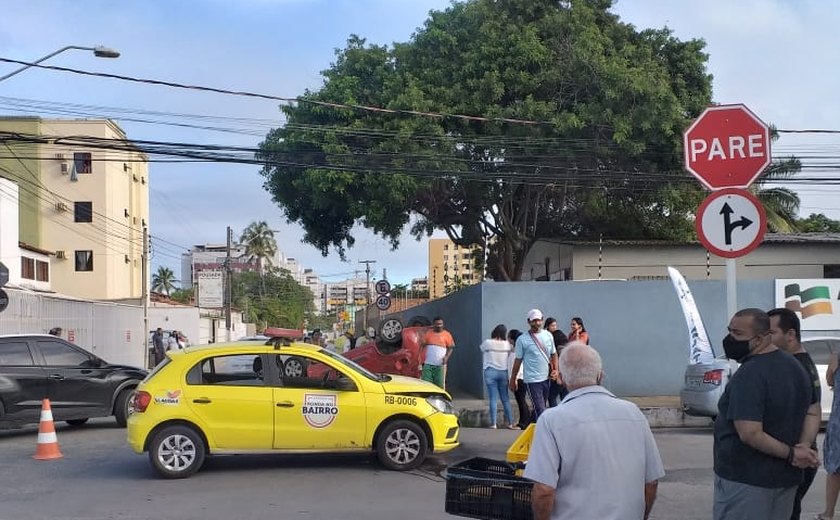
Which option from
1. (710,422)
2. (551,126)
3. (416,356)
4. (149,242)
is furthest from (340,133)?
(149,242)

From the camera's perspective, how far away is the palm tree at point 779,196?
22.5 m

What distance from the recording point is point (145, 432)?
9484mm

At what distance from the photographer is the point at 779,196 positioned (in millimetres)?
32312

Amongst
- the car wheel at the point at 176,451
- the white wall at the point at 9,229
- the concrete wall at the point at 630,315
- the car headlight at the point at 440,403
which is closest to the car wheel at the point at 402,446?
the car headlight at the point at 440,403

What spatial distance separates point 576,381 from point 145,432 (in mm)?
7014

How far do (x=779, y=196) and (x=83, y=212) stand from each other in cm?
4252

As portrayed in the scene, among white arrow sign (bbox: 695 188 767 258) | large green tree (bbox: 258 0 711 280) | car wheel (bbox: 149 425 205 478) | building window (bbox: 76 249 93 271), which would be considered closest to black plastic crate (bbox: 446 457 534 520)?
white arrow sign (bbox: 695 188 767 258)

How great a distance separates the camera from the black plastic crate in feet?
12.7

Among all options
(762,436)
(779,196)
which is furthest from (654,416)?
(779,196)

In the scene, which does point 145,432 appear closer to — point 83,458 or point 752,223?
point 83,458

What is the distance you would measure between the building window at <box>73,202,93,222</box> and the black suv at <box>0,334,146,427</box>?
1750 inches

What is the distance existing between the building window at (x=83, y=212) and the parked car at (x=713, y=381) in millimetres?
49796

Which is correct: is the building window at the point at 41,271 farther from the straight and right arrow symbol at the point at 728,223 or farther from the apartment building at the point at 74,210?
the straight and right arrow symbol at the point at 728,223

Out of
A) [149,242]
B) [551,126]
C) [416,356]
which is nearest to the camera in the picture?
[416,356]
